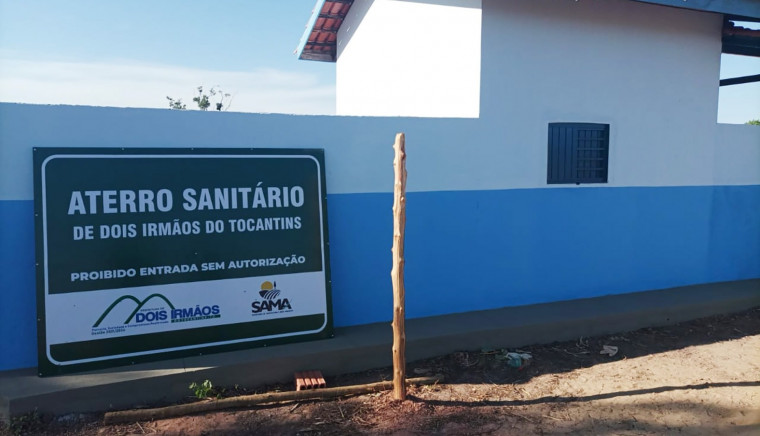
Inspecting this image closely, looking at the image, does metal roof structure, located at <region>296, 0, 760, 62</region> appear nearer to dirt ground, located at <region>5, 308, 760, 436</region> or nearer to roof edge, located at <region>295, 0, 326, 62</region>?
roof edge, located at <region>295, 0, 326, 62</region>

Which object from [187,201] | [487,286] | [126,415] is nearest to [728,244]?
[487,286]

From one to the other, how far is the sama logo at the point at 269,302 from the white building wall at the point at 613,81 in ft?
9.59

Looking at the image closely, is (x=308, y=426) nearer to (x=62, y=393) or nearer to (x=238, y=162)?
(x=62, y=393)

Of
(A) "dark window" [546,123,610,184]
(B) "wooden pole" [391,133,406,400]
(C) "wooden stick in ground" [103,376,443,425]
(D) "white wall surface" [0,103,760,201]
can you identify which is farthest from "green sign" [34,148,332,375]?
(A) "dark window" [546,123,610,184]

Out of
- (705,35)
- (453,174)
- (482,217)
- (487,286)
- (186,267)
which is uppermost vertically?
(705,35)

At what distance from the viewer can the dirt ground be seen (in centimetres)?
410

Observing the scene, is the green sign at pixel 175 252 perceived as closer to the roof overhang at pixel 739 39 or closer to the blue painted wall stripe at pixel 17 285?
the blue painted wall stripe at pixel 17 285

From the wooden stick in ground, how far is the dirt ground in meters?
0.05

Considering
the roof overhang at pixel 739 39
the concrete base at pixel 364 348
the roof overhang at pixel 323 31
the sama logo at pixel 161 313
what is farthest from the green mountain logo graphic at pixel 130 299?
the roof overhang at pixel 739 39

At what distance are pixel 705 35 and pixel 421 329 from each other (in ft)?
18.2

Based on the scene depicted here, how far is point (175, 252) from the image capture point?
4.66 meters

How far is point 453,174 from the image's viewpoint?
5887 millimetres

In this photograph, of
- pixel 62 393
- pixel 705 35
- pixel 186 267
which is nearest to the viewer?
pixel 62 393

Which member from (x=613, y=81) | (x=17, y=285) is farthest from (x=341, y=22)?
(x=17, y=285)
